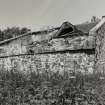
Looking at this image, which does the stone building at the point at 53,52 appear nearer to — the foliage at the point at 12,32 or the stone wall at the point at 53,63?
the stone wall at the point at 53,63

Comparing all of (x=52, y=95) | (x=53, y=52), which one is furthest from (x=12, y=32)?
(x=52, y=95)

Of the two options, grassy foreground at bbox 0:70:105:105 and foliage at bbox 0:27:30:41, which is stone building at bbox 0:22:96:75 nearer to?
grassy foreground at bbox 0:70:105:105

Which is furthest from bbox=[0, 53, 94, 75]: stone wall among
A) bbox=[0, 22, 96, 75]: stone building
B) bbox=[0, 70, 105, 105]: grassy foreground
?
bbox=[0, 70, 105, 105]: grassy foreground

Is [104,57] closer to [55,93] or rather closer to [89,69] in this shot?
[89,69]

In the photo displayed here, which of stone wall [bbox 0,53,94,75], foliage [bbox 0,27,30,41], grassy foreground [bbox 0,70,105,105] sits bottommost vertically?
grassy foreground [bbox 0,70,105,105]

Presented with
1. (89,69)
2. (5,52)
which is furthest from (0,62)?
(89,69)

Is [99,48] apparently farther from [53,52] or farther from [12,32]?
[12,32]

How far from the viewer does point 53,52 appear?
1073 centimetres

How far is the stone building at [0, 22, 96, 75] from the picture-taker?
939 centimetres

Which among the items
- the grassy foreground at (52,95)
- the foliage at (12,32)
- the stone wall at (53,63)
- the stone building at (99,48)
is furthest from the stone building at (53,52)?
the foliage at (12,32)

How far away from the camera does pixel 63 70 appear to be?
33.0 feet

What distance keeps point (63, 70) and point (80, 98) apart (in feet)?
13.8

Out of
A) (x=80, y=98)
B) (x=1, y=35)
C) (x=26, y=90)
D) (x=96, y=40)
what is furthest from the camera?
(x=1, y=35)

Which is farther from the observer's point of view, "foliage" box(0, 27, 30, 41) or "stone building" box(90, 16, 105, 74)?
"foliage" box(0, 27, 30, 41)
